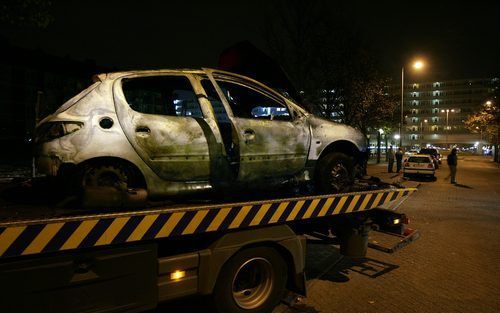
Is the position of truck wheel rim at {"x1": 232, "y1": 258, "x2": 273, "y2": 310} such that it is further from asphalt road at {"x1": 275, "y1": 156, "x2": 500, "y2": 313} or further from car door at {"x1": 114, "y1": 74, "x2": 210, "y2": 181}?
car door at {"x1": 114, "y1": 74, "x2": 210, "y2": 181}

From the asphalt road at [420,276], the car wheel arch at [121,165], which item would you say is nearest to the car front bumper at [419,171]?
the asphalt road at [420,276]

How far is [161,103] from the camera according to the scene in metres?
4.73

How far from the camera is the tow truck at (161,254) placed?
286cm

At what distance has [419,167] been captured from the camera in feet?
67.1

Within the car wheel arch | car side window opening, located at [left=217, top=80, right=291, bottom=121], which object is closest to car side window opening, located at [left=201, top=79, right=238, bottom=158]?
car side window opening, located at [left=217, top=80, right=291, bottom=121]

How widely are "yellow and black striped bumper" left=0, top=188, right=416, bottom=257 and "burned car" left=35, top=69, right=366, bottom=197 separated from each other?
424 mm

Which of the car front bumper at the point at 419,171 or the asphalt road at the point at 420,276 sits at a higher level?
the car front bumper at the point at 419,171

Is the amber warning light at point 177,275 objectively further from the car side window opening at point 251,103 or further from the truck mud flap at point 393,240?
the truck mud flap at point 393,240

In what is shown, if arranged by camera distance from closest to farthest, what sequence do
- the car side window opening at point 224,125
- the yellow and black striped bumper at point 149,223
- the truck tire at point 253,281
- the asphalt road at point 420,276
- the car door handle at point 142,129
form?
the yellow and black striped bumper at point 149,223 < the car door handle at point 142,129 < the truck tire at point 253,281 < the car side window opening at point 224,125 < the asphalt road at point 420,276

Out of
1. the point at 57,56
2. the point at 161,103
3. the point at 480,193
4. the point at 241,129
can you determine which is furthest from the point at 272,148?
the point at 57,56

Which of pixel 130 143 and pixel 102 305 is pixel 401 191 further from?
pixel 102 305

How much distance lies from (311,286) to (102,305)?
2853mm

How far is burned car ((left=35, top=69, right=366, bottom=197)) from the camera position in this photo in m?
3.58

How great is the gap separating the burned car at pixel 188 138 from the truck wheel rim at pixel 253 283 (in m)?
0.91
